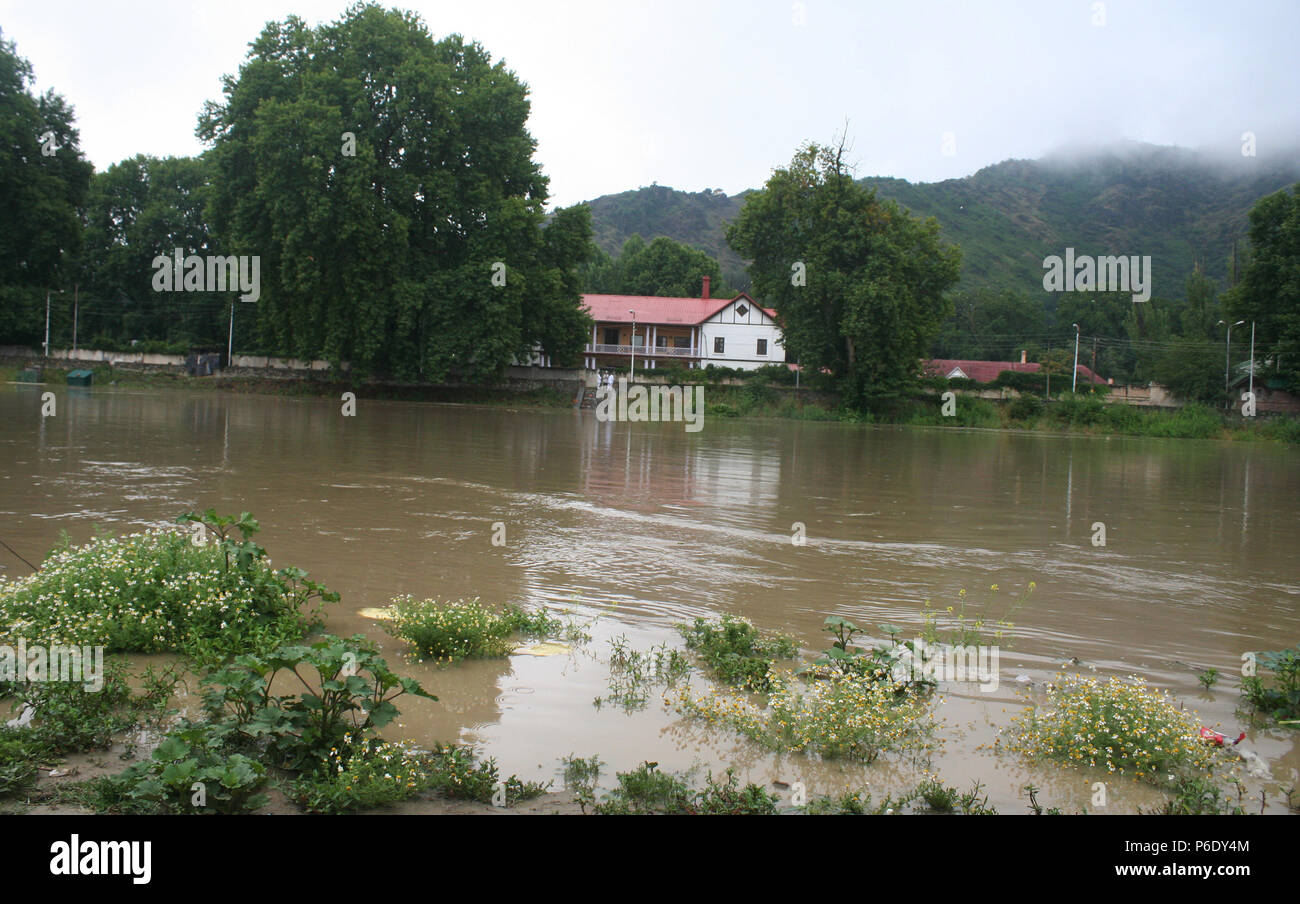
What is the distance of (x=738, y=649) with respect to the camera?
7250 millimetres

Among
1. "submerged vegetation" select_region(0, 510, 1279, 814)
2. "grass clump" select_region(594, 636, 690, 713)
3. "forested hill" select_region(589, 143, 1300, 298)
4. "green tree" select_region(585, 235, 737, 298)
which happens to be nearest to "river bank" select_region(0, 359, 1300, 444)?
"green tree" select_region(585, 235, 737, 298)

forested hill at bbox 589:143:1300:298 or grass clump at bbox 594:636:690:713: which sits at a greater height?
forested hill at bbox 589:143:1300:298

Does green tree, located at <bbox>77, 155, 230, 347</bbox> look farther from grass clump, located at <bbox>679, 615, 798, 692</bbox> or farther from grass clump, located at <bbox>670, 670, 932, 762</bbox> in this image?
grass clump, located at <bbox>670, 670, 932, 762</bbox>

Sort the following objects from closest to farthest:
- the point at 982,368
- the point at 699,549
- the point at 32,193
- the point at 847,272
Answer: the point at 699,549, the point at 32,193, the point at 847,272, the point at 982,368

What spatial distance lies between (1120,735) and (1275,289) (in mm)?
63851

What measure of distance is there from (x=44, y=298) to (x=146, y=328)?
9356 mm

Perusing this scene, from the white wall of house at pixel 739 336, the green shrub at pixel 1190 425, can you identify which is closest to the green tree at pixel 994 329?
the white wall of house at pixel 739 336

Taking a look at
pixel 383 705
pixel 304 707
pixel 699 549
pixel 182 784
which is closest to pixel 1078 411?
pixel 699 549

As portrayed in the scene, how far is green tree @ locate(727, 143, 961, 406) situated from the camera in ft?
178

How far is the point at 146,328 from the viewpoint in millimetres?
65000

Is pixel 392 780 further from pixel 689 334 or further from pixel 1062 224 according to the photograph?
pixel 1062 224

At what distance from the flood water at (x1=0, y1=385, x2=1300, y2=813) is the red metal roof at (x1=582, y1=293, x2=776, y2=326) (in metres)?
53.0
